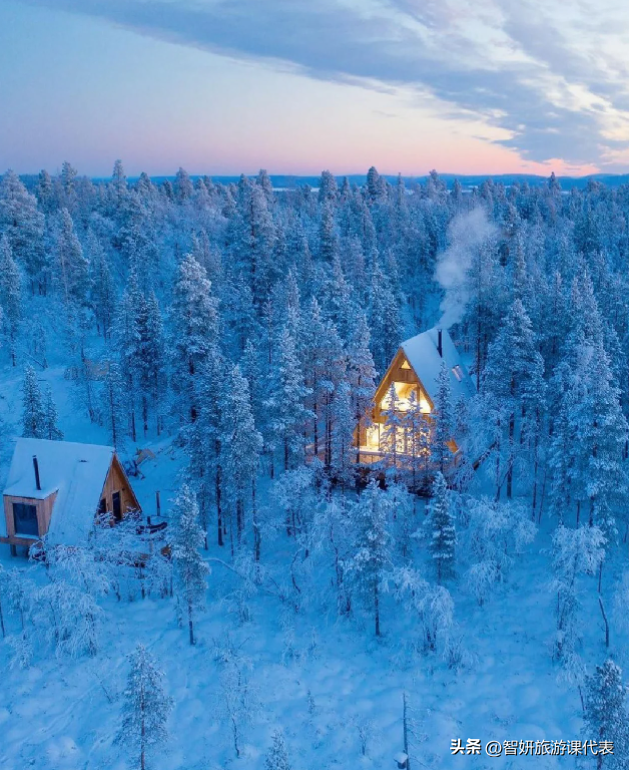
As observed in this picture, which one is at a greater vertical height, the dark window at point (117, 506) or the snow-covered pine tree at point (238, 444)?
the snow-covered pine tree at point (238, 444)

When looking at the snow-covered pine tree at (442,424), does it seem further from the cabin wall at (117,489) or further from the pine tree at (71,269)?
the pine tree at (71,269)

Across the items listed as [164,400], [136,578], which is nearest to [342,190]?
[164,400]

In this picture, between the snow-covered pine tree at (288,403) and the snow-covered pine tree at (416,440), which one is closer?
the snow-covered pine tree at (416,440)

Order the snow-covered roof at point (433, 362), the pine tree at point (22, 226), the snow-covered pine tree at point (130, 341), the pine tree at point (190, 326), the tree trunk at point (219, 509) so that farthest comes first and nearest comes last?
the pine tree at point (22, 226)
the snow-covered pine tree at point (130, 341)
the pine tree at point (190, 326)
the snow-covered roof at point (433, 362)
the tree trunk at point (219, 509)

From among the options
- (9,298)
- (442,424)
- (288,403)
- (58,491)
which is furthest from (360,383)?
(9,298)

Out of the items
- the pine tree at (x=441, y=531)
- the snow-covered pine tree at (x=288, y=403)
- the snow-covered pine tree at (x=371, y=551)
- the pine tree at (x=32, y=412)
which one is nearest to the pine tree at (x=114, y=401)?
the pine tree at (x=32, y=412)

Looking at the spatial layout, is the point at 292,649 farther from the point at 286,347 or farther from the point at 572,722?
the point at 286,347
